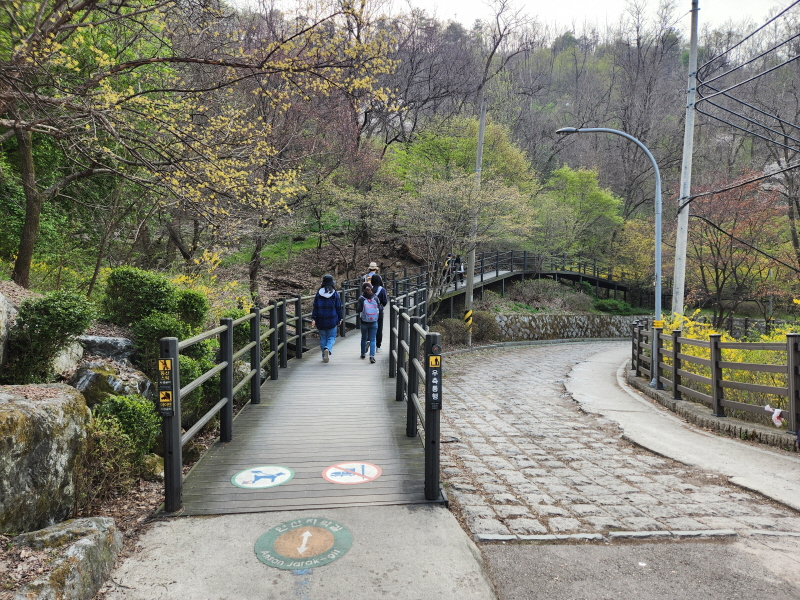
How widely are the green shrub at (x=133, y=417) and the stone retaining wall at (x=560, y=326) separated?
20121mm

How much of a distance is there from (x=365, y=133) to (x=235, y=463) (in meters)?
29.3

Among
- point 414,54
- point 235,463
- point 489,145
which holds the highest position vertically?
point 414,54

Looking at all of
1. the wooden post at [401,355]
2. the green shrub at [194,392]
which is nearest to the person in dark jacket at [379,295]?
the wooden post at [401,355]

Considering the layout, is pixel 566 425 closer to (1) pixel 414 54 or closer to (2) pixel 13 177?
(2) pixel 13 177

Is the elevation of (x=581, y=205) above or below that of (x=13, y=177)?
above

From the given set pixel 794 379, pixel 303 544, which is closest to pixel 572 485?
pixel 303 544

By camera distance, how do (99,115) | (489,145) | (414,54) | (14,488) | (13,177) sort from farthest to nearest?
(414,54)
(489,145)
(13,177)
(99,115)
(14,488)

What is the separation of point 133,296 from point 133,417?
9.03ft

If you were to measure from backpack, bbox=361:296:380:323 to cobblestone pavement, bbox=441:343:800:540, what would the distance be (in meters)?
2.41

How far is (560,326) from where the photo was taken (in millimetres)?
27000

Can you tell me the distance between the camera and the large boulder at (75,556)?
98.0 inches

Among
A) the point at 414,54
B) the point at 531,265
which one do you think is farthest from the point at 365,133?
the point at 531,265

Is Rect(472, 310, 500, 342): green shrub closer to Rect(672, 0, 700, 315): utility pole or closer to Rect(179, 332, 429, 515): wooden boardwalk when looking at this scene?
Rect(672, 0, 700, 315): utility pole

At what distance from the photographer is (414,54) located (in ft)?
108
